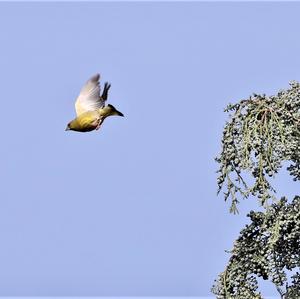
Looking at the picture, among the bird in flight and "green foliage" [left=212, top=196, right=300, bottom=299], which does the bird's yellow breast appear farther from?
"green foliage" [left=212, top=196, right=300, bottom=299]

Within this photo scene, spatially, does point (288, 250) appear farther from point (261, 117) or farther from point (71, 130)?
point (71, 130)

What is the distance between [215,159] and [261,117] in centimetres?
74

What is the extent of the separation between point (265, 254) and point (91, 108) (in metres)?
2.68

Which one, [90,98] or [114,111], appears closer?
[114,111]

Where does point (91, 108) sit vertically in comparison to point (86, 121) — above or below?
above

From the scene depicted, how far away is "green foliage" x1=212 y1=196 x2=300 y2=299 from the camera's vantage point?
10727mm

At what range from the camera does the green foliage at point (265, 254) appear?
10.7 meters

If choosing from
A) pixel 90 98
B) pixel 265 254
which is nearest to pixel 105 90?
pixel 90 98

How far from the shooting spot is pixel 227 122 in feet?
35.4

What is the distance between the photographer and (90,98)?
1105cm

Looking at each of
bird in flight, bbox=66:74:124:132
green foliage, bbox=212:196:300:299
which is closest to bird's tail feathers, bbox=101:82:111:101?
bird in flight, bbox=66:74:124:132

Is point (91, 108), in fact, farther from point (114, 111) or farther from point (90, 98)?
point (114, 111)

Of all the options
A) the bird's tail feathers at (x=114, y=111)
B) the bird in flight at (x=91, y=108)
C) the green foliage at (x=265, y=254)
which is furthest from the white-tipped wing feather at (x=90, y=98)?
the green foliage at (x=265, y=254)

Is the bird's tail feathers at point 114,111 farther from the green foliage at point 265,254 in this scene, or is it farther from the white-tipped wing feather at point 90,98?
the green foliage at point 265,254
